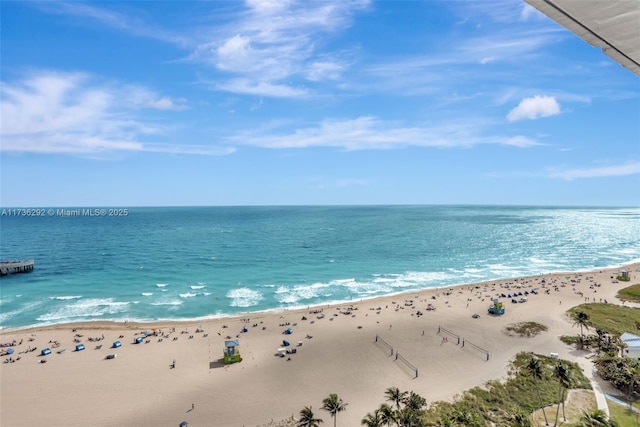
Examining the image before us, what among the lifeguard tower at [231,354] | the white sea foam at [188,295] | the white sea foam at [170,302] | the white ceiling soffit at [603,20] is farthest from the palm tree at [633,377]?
the white sea foam at [188,295]

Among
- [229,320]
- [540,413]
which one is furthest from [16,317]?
[540,413]

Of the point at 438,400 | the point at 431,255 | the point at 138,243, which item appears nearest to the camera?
the point at 438,400

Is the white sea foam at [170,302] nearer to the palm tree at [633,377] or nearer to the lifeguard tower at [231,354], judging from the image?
the lifeguard tower at [231,354]

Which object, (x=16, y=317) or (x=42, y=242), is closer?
(x=16, y=317)

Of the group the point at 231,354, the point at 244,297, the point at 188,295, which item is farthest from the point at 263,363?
the point at 188,295

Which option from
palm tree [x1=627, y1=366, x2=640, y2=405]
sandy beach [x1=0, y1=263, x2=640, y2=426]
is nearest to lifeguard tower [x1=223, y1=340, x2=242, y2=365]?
sandy beach [x1=0, y1=263, x2=640, y2=426]

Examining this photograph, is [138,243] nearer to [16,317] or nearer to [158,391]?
[16,317]
